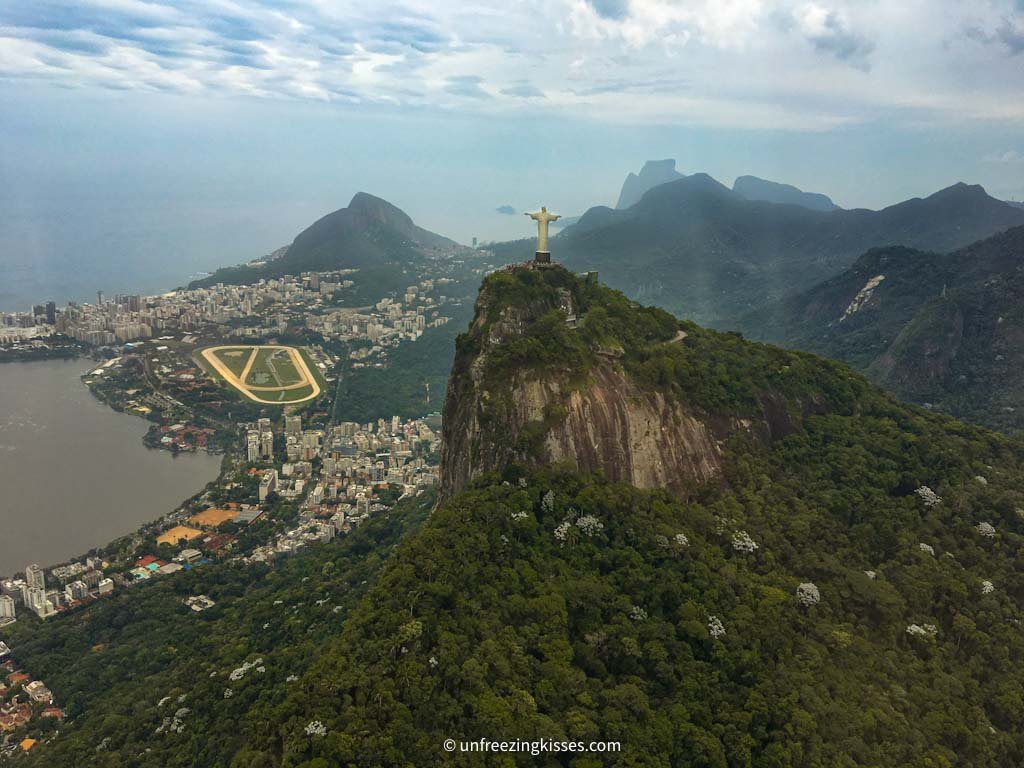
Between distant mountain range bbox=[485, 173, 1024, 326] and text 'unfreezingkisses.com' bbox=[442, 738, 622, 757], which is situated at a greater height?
distant mountain range bbox=[485, 173, 1024, 326]

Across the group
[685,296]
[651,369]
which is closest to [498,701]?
[651,369]

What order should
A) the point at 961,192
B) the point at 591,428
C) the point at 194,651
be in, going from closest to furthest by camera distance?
1. the point at 591,428
2. the point at 194,651
3. the point at 961,192

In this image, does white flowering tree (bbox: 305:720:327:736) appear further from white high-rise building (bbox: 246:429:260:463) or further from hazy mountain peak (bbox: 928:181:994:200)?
hazy mountain peak (bbox: 928:181:994:200)

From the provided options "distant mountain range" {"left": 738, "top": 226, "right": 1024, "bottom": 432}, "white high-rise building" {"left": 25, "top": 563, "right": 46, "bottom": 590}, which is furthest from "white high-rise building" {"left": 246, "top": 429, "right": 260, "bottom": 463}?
"distant mountain range" {"left": 738, "top": 226, "right": 1024, "bottom": 432}

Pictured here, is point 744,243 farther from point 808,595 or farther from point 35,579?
point 35,579

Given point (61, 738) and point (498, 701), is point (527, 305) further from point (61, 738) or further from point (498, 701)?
point (61, 738)

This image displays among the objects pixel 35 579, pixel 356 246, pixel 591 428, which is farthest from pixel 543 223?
pixel 356 246

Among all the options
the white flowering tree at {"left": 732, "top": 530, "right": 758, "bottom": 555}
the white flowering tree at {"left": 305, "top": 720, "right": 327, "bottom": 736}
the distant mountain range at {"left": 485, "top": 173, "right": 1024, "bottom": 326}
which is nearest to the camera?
the white flowering tree at {"left": 305, "top": 720, "right": 327, "bottom": 736}
